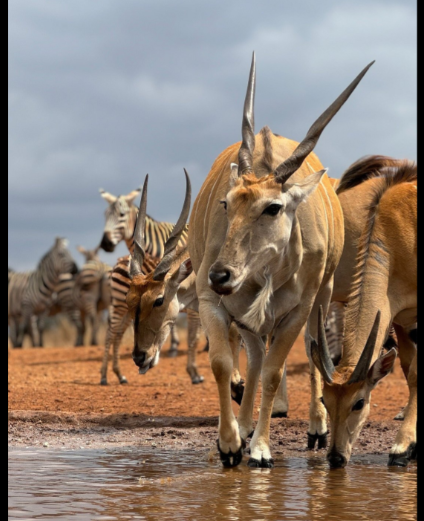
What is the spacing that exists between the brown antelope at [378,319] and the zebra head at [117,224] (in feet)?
23.0

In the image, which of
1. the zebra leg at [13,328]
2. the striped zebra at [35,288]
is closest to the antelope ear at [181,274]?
the striped zebra at [35,288]

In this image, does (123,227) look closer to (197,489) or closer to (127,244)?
(127,244)

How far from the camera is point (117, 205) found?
13.4 metres

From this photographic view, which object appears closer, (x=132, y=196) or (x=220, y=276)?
(x=220, y=276)

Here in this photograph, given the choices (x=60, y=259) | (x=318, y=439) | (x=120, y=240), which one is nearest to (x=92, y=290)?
(x=60, y=259)

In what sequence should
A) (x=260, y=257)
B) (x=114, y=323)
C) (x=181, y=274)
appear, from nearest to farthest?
(x=260, y=257) → (x=181, y=274) → (x=114, y=323)

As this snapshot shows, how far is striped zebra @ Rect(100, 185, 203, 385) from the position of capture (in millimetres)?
11977

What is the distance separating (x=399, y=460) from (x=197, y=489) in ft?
5.31

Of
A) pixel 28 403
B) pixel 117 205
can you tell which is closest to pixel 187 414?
pixel 28 403

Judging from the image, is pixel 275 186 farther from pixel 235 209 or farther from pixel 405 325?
pixel 405 325

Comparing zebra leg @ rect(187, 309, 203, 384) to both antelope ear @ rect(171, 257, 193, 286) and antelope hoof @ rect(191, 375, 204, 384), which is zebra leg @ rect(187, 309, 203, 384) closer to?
antelope hoof @ rect(191, 375, 204, 384)

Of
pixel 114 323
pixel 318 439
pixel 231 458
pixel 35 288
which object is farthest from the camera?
pixel 35 288

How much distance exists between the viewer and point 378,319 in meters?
5.34

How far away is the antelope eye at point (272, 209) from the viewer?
5.02 metres
